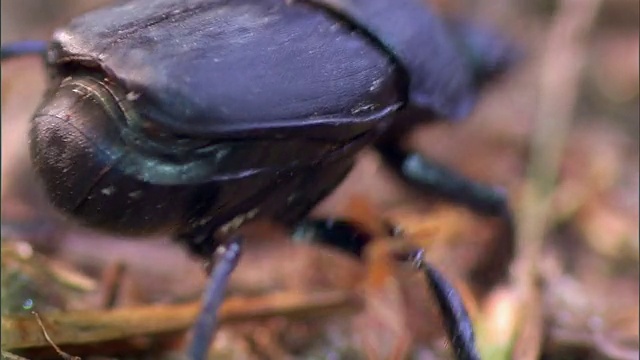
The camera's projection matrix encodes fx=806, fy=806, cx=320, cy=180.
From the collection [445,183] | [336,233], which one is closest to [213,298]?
[336,233]

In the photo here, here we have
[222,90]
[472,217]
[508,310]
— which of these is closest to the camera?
[222,90]

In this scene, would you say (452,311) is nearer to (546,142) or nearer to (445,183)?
(445,183)

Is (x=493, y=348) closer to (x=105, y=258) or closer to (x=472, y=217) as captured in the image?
(x=472, y=217)

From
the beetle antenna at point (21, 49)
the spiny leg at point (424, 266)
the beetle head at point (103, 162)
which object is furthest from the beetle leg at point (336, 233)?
the beetle antenna at point (21, 49)

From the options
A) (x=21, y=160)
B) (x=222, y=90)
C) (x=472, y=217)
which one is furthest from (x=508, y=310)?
(x=21, y=160)

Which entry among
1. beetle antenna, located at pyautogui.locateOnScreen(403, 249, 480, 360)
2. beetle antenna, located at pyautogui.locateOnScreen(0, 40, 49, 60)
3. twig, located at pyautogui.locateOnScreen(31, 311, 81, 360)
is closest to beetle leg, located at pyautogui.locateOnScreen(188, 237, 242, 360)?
twig, located at pyautogui.locateOnScreen(31, 311, 81, 360)

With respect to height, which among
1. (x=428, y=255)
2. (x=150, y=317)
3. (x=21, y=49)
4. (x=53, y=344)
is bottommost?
(x=428, y=255)
